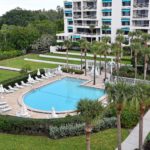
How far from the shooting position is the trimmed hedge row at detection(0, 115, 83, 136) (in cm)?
2555

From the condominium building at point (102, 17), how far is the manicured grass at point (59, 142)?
43399mm

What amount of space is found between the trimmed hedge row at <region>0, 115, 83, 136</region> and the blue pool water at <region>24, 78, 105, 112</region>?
24.0 feet

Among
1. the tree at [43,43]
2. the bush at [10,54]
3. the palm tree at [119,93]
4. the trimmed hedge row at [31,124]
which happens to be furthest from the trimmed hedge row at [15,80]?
the tree at [43,43]

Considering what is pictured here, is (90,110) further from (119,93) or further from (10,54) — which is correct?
(10,54)

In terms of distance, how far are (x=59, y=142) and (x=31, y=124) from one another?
3.06 m

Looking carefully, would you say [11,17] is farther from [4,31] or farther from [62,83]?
[62,83]

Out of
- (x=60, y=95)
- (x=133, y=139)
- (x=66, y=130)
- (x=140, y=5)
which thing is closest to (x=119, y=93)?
(x=133, y=139)

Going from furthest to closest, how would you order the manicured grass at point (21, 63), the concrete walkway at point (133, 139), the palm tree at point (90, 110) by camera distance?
1. the manicured grass at point (21, 63)
2. the concrete walkway at point (133, 139)
3. the palm tree at point (90, 110)

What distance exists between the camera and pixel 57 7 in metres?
130

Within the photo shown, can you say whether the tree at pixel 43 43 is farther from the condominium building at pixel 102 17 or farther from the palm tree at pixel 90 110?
the palm tree at pixel 90 110

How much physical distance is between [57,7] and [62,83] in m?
91.5

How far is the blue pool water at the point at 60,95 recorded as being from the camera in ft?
114

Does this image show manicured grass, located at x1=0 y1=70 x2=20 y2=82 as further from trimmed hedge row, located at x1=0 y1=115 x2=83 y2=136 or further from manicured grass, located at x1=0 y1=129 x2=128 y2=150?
manicured grass, located at x1=0 y1=129 x2=128 y2=150

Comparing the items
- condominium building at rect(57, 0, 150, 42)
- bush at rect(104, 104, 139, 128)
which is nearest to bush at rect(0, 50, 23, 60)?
Answer: condominium building at rect(57, 0, 150, 42)
